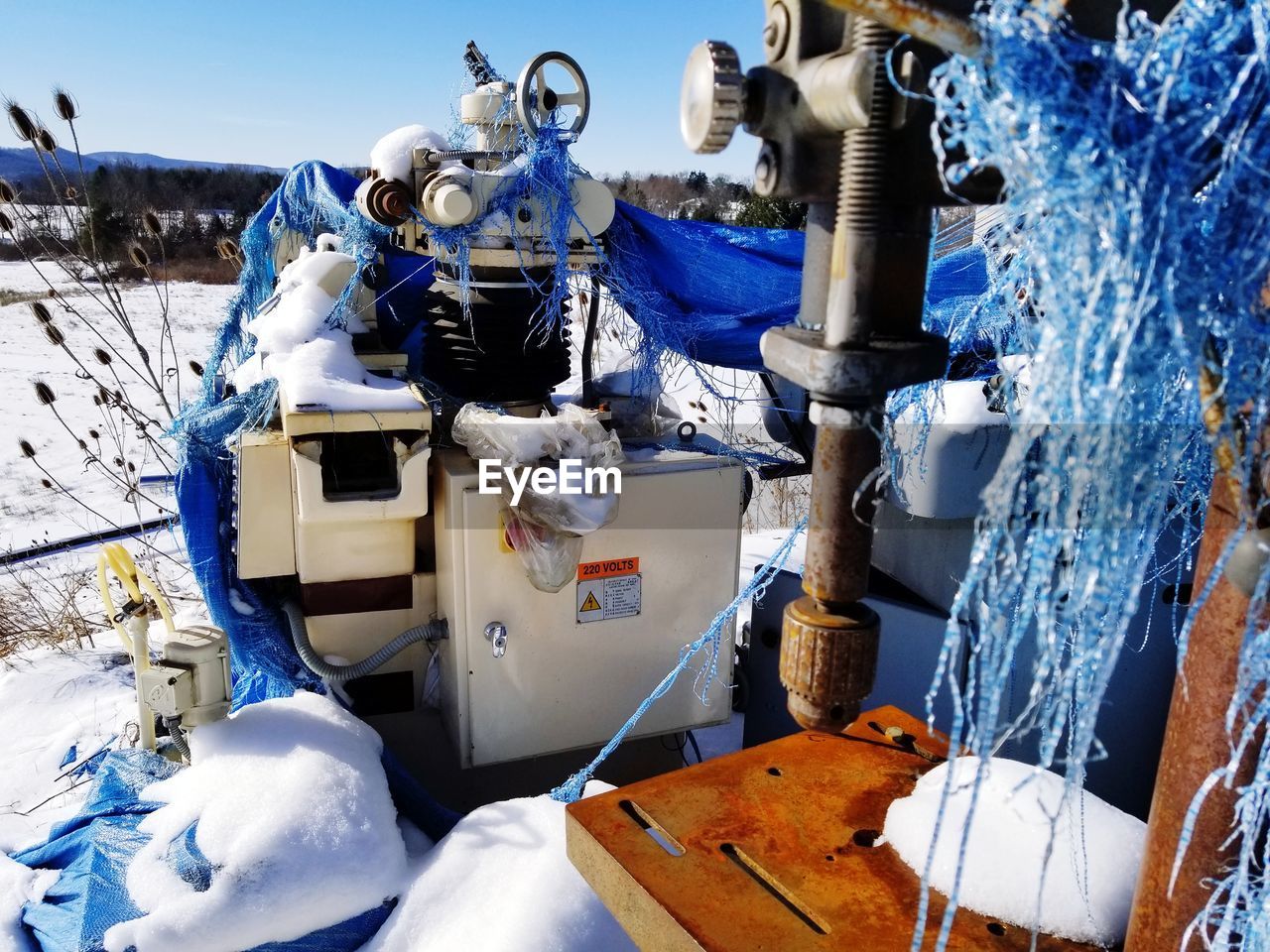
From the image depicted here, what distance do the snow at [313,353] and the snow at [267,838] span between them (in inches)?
25.8

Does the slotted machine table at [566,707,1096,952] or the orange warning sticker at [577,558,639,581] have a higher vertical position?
the slotted machine table at [566,707,1096,952]

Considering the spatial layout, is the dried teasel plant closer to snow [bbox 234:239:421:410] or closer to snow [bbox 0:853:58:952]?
snow [bbox 234:239:421:410]

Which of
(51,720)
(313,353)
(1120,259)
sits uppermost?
(1120,259)

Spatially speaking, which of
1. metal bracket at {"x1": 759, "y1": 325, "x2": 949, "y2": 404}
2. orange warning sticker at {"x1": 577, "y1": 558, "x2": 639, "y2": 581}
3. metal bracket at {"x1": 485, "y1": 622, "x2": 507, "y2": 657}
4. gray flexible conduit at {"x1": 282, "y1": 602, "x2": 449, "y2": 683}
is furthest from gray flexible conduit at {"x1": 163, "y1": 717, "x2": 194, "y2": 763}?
metal bracket at {"x1": 759, "y1": 325, "x2": 949, "y2": 404}

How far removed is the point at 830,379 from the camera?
815 mm

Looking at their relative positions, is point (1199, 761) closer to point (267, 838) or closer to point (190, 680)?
point (267, 838)

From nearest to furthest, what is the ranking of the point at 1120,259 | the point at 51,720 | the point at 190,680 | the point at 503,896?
the point at 1120,259 → the point at 503,896 → the point at 190,680 → the point at 51,720

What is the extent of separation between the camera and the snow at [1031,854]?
982mm

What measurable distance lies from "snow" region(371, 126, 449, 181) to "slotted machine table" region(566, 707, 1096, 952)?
1.52 meters

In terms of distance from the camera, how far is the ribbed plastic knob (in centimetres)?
82

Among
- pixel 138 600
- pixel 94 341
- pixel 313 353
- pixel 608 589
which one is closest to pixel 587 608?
pixel 608 589

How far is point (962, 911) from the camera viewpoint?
1.01 meters

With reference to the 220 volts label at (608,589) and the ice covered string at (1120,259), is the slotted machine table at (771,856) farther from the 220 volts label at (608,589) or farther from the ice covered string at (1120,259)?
the 220 volts label at (608,589)

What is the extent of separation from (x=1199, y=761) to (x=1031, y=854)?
0.33 m
